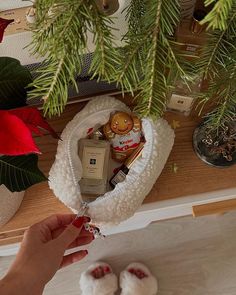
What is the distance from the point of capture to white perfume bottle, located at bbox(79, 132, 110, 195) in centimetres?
78

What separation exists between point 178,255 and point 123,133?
61cm

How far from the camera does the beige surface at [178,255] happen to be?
1.21m

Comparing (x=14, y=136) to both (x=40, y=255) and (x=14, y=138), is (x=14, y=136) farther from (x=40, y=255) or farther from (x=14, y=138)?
(x=40, y=255)

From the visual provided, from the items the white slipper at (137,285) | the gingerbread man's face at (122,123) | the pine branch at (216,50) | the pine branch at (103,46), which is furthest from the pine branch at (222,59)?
the white slipper at (137,285)

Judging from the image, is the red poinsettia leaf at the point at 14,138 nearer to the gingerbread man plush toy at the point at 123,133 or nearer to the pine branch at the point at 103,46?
the pine branch at the point at 103,46

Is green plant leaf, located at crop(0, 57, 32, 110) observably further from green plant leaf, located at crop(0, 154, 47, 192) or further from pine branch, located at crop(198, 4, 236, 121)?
pine branch, located at crop(198, 4, 236, 121)

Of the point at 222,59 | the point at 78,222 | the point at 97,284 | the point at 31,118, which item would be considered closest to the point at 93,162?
the point at 78,222

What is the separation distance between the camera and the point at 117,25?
25.6 inches

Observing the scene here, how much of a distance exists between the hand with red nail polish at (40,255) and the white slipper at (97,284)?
485 mm

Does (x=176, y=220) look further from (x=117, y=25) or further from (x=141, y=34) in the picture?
(x=141, y=34)

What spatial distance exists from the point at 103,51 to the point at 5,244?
0.56 m

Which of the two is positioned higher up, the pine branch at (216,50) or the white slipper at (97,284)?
the pine branch at (216,50)

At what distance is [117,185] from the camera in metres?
0.73

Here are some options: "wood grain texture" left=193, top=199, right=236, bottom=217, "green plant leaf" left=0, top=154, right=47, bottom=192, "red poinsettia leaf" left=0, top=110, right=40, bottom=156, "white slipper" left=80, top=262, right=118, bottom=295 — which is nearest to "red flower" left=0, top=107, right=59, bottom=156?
"red poinsettia leaf" left=0, top=110, right=40, bottom=156
